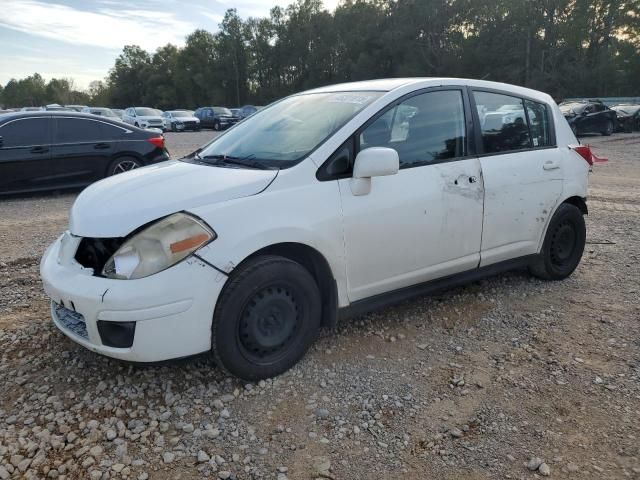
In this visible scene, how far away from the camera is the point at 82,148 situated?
8.47m

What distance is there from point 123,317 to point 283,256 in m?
0.93

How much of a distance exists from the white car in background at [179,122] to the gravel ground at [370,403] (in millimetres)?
30981

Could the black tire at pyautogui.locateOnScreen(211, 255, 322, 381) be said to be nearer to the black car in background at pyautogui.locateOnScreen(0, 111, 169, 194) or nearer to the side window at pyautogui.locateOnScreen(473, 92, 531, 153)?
the side window at pyautogui.locateOnScreen(473, 92, 531, 153)

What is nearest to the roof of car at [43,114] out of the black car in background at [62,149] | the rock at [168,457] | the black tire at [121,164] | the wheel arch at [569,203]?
the black car in background at [62,149]

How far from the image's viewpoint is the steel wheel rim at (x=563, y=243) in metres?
4.41

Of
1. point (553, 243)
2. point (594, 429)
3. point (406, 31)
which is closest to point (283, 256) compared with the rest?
point (594, 429)

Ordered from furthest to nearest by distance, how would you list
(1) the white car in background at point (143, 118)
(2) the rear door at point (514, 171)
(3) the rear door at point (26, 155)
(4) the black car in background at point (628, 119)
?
1. (1) the white car in background at point (143, 118)
2. (4) the black car in background at point (628, 119)
3. (3) the rear door at point (26, 155)
4. (2) the rear door at point (514, 171)

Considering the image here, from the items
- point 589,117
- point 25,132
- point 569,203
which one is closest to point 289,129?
point 569,203

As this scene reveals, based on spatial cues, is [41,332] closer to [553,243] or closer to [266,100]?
[553,243]

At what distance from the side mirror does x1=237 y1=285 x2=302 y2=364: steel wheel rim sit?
794 mm

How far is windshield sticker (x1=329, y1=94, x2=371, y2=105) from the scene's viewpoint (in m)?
3.34

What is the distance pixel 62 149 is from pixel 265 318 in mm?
6984

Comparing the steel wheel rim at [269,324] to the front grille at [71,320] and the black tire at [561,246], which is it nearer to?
the front grille at [71,320]

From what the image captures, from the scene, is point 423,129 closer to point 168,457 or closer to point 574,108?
point 168,457
